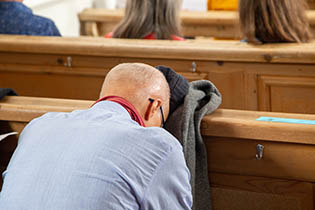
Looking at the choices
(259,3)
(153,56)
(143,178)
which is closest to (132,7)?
(153,56)

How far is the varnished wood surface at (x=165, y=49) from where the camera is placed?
219 centimetres

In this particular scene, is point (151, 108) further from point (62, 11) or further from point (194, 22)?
point (62, 11)

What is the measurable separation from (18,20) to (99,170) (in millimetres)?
2115

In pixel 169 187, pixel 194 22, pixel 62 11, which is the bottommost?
pixel 62 11

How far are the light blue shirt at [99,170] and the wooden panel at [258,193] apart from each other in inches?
13.8

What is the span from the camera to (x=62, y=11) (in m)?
5.41

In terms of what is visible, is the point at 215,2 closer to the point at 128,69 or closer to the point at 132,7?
the point at 132,7

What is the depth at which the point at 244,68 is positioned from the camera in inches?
90.4

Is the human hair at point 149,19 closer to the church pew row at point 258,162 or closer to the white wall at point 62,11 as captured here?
the church pew row at point 258,162

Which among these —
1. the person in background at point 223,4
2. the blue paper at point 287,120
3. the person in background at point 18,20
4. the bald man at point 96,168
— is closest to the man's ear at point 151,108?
the bald man at point 96,168

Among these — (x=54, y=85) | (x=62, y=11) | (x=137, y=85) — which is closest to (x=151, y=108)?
(x=137, y=85)

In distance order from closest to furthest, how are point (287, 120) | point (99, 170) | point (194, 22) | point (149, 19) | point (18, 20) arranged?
point (99, 170)
point (287, 120)
point (149, 19)
point (18, 20)
point (194, 22)

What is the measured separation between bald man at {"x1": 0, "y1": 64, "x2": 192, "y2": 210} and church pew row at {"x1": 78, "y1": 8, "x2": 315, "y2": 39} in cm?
246

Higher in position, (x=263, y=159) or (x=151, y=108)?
(x=151, y=108)
